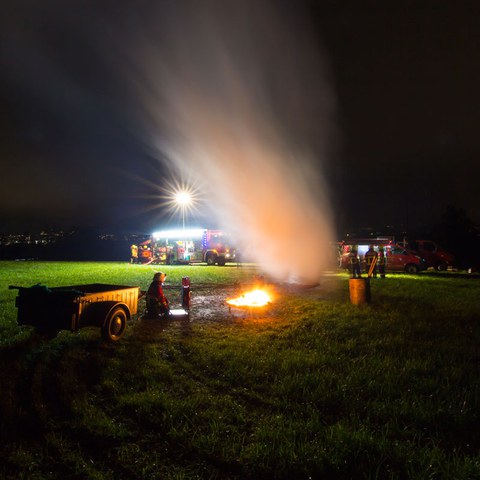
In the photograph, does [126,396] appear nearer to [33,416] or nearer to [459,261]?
[33,416]

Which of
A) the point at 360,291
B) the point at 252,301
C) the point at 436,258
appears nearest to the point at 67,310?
the point at 252,301

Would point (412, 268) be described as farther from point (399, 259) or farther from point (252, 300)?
point (252, 300)

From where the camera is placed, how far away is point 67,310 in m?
6.20

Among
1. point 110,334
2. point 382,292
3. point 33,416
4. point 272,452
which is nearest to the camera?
point 272,452

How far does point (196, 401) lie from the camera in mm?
4375

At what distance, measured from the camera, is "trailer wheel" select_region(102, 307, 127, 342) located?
6.72 metres

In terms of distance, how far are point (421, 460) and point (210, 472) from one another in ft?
6.51

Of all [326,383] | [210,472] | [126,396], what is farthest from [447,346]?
[126,396]

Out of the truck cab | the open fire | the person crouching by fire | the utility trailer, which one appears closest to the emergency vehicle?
the truck cab

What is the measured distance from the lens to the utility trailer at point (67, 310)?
621 cm

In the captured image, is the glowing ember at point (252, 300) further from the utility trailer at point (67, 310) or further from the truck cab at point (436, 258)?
the truck cab at point (436, 258)

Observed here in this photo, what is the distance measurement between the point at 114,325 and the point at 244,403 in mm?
3739

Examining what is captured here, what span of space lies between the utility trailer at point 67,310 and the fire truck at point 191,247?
72.5 feet

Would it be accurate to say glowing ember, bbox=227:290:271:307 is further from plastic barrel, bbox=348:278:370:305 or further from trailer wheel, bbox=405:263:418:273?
trailer wheel, bbox=405:263:418:273
